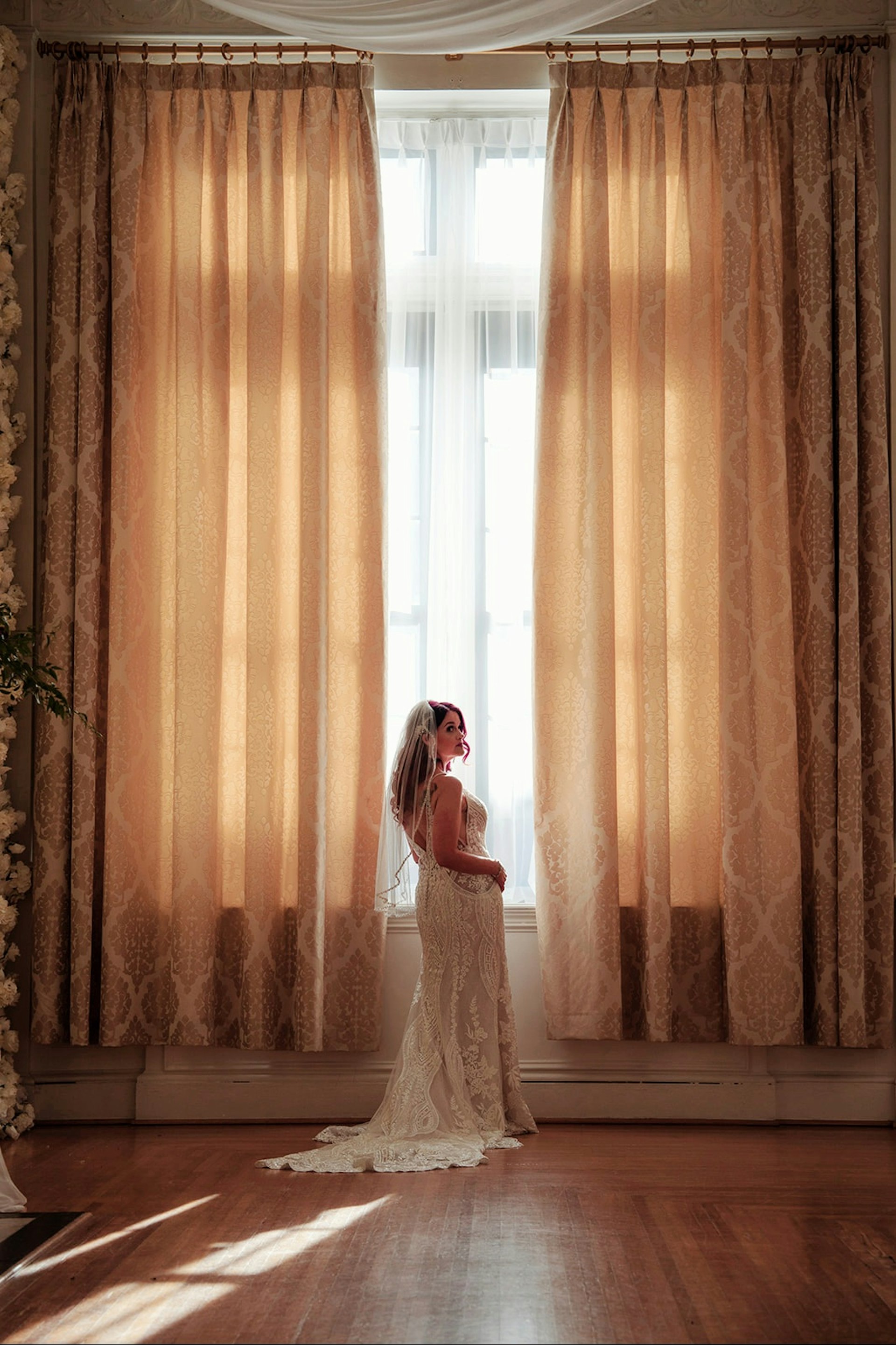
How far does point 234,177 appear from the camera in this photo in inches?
Result: 187

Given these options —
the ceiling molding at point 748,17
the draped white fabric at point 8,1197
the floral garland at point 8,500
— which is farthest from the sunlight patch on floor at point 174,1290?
the ceiling molding at point 748,17

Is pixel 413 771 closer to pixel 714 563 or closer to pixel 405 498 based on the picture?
pixel 405 498

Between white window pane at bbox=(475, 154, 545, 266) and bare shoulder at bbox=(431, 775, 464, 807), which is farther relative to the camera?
white window pane at bbox=(475, 154, 545, 266)

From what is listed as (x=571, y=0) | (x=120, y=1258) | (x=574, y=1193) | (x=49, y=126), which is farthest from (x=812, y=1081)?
(x=49, y=126)

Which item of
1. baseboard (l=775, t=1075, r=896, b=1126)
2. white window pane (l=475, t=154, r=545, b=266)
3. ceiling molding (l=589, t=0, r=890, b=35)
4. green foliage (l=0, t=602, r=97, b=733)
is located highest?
ceiling molding (l=589, t=0, r=890, b=35)

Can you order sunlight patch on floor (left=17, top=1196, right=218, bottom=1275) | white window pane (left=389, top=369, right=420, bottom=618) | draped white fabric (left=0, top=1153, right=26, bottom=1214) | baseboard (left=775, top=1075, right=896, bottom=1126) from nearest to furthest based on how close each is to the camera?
1. sunlight patch on floor (left=17, top=1196, right=218, bottom=1275)
2. draped white fabric (left=0, top=1153, right=26, bottom=1214)
3. baseboard (left=775, top=1075, right=896, bottom=1126)
4. white window pane (left=389, top=369, right=420, bottom=618)

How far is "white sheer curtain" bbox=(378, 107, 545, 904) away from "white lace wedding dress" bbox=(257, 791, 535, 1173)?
45 centimetres

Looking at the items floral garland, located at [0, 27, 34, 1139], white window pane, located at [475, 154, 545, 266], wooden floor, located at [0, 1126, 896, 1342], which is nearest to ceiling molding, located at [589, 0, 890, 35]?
white window pane, located at [475, 154, 545, 266]

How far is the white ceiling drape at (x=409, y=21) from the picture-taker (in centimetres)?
429

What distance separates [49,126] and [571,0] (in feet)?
6.73

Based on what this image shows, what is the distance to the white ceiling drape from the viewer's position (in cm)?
429

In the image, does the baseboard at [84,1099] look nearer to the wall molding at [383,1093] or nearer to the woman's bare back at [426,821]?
the wall molding at [383,1093]

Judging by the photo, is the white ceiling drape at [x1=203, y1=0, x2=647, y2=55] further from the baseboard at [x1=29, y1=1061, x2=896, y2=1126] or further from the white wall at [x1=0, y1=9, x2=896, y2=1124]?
the baseboard at [x1=29, y1=1061, x2=896, y2=1126]

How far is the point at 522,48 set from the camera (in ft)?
15.6
